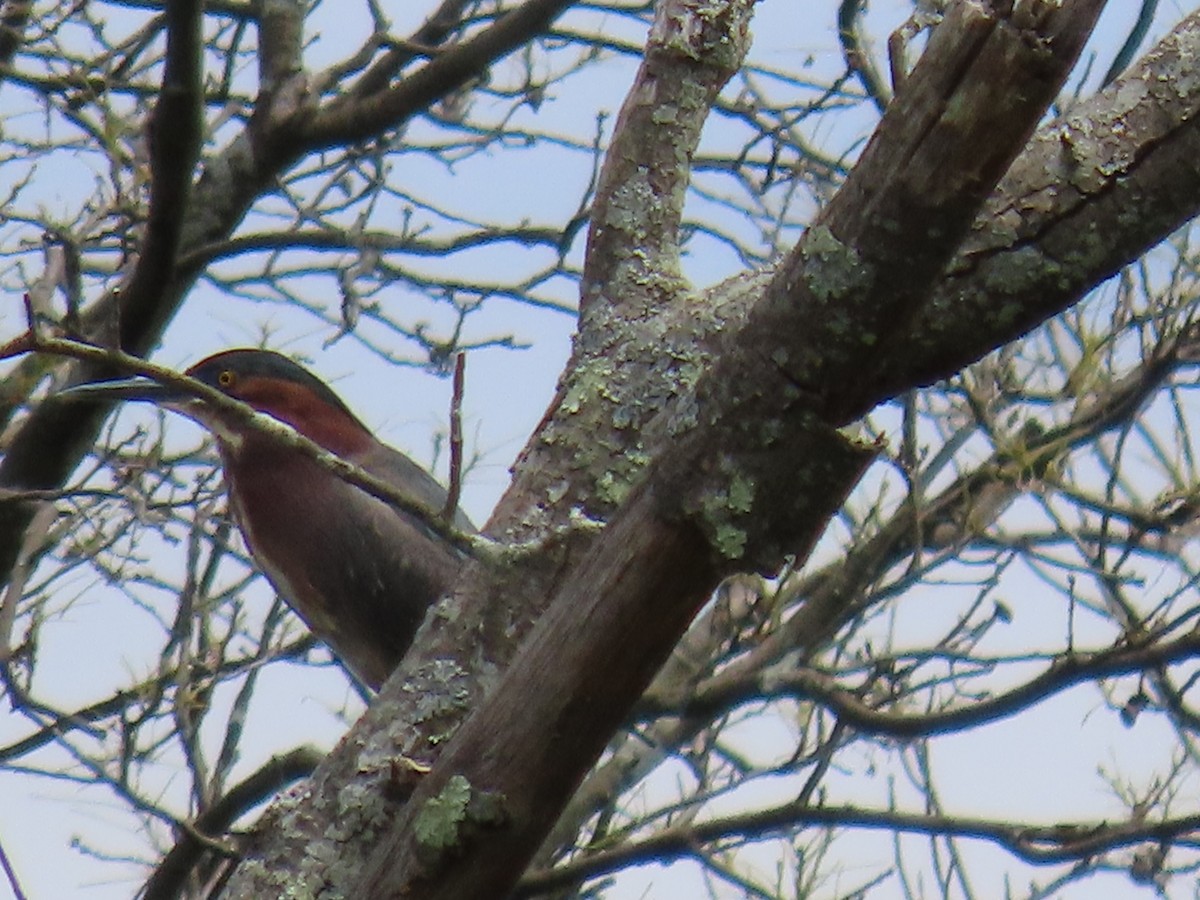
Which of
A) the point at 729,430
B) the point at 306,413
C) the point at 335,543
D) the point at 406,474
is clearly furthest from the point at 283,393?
the point at 729,430

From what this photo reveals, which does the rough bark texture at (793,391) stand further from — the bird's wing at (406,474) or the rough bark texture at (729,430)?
the bird's wing at (406,474)

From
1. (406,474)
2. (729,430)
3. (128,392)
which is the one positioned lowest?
(729,430)

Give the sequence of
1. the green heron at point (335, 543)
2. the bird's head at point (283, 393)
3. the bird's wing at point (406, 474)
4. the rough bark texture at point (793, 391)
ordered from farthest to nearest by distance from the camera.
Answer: the bird's head at point (283, 393)
the bird's wing at point (406, 474)
the green heron at point (335, 543)
the rough bark texture at point (793, 391)

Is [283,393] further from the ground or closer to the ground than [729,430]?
further from the ground

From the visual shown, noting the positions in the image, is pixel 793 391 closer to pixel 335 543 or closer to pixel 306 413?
pixel 335 543

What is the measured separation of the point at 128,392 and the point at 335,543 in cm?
56

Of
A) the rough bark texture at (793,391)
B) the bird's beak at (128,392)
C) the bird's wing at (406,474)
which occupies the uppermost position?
the bird's wing at (406,474)

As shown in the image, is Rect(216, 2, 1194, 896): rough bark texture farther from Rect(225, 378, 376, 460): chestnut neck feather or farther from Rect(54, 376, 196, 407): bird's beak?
Rect(225, 378, 376, 460): chestnut neck feather

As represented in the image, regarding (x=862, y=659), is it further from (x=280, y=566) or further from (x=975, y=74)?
(x=975, y=74)

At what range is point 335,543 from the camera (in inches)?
142

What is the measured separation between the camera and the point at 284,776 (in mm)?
2770

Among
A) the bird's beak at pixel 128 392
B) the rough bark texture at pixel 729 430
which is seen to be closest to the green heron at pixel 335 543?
the bird's beak at pixel 128 392

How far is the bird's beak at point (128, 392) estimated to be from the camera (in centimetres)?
324

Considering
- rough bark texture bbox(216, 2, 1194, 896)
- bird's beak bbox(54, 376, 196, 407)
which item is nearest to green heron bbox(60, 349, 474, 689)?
bird's beak bbox(54, 376, 196, 407)
